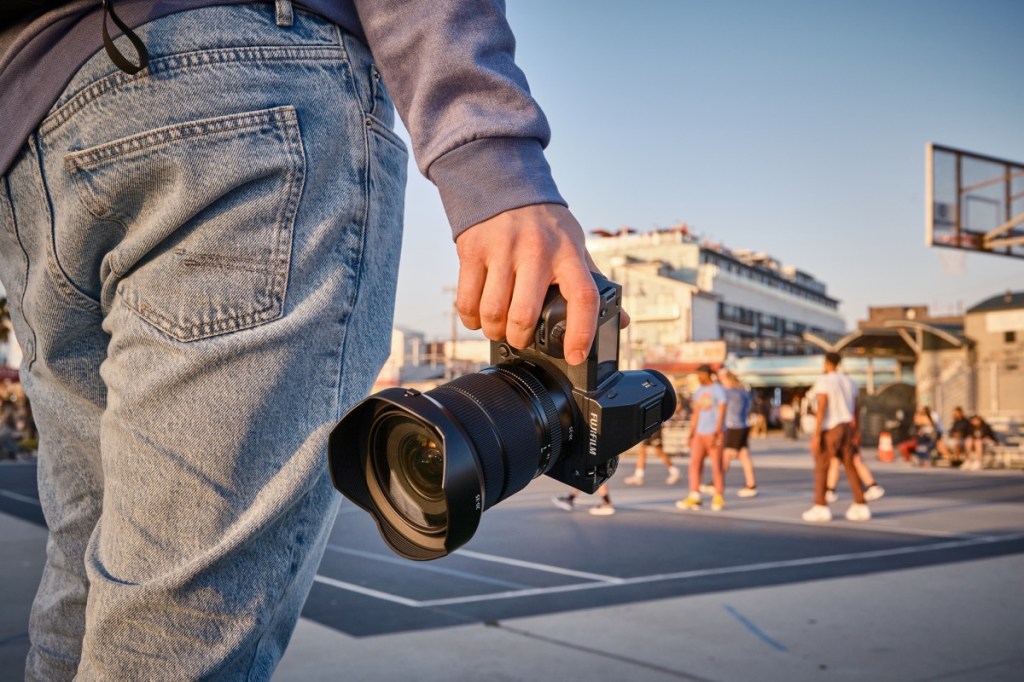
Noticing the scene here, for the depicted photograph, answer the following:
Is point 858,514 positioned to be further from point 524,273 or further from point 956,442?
point 956,442

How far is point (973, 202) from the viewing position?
16297 mm

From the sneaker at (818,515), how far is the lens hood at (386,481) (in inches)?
282

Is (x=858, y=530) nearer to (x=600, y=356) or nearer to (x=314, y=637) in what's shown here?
(x=314, y=637)

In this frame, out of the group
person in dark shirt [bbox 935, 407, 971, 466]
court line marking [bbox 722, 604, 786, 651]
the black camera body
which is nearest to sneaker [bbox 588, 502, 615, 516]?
court line marking [bbox 722, 604, 786, 651]

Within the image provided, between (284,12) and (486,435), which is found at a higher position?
(284,12)

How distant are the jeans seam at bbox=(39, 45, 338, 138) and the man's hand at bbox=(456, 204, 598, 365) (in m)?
0.36

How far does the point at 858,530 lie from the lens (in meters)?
6.99

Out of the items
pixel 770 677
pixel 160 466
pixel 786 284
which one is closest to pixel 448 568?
pixel 770 677

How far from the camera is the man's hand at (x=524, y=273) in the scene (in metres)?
1.07

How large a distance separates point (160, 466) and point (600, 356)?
0.63 metres

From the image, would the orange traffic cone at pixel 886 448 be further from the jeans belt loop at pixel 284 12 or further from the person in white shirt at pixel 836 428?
the jeans belt loop at pixel 284 12

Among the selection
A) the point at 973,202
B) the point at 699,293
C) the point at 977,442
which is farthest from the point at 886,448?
the point at 699,293

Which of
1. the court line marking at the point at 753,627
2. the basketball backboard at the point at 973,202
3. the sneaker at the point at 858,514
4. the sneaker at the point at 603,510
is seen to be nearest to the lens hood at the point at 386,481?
the court line marking at the point at 753,627

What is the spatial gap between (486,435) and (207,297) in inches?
15.5
